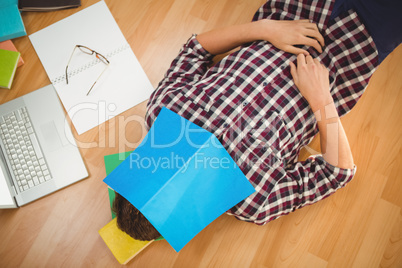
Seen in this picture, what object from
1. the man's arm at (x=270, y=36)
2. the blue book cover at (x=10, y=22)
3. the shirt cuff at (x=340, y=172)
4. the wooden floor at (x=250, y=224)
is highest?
the blue book cover at (x=10, y=22)

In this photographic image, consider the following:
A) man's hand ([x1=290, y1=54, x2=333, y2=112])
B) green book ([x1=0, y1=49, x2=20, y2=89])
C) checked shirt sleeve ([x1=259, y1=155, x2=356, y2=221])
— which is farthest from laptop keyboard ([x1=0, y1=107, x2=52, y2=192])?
man's hand ([x1=290, y1=54, x2=333, y2=112])

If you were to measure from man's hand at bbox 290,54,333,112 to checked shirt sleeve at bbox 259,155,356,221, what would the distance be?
0.16 meters

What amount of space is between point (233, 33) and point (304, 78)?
0.23 meters

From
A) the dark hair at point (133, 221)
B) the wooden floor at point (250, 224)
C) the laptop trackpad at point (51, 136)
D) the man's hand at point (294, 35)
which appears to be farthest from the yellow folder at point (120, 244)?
the man's hand at point (294, 35)

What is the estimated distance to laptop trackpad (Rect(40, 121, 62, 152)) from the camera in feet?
2.72

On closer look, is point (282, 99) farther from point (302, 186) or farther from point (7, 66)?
point (7, 66)

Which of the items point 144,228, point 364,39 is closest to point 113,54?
point 144,228

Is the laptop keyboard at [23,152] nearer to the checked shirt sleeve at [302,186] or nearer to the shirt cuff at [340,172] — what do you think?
the checked shirt sleeve at [302,186]

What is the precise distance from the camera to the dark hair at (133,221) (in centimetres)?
65

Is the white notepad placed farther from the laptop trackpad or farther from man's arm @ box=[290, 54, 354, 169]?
man's arm @ box=[290, 54, 354, 169]

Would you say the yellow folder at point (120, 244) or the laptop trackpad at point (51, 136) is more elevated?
the laptop trackpad at point (51, 136)

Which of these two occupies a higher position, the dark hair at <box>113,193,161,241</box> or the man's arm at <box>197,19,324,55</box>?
the man's arm at <box>197,19,324,55</box>

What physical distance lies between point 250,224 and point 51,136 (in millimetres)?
627

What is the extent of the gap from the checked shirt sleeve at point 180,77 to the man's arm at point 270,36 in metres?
0.03
